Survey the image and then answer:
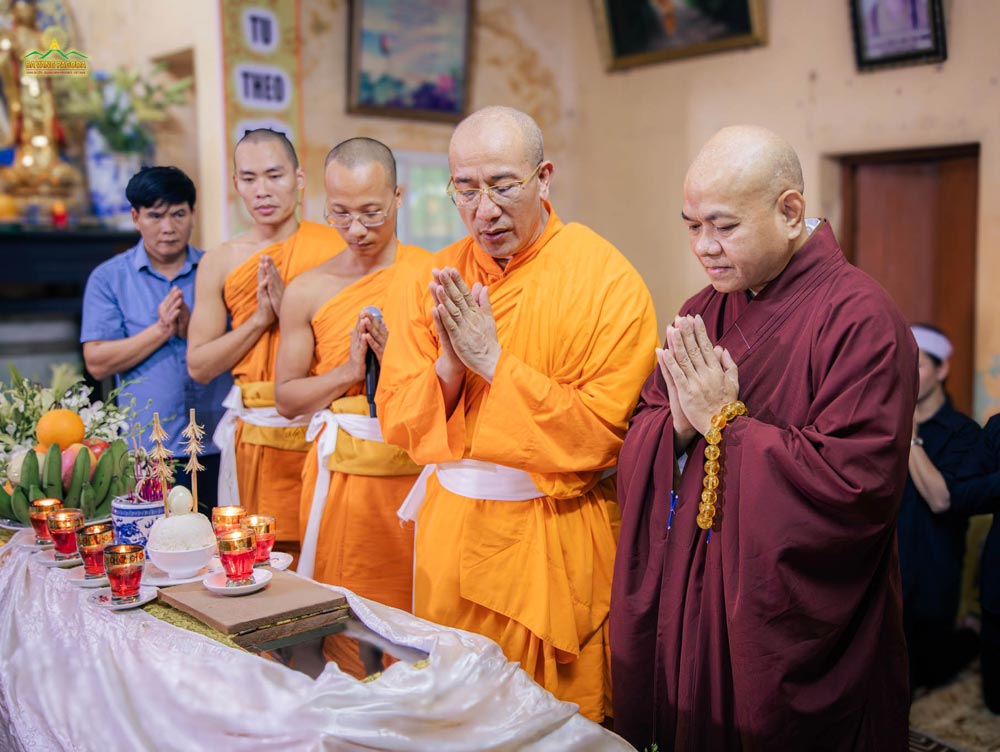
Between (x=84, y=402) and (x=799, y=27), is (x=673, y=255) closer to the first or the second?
(x=799, y=27)

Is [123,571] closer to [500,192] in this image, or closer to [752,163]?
[500,192]

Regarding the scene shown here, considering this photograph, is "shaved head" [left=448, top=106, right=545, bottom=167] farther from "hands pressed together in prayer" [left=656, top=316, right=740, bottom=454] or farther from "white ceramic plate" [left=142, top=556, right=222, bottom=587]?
"white ceramic plate" [left=142, top=556, right=222, bottom=587]

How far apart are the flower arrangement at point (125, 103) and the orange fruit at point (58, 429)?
3.35 meters

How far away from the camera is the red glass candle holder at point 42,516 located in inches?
92.8

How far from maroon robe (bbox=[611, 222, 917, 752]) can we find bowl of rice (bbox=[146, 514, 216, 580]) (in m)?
0.96

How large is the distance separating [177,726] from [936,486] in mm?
2978

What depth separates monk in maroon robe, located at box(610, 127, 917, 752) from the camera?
1.97 metres

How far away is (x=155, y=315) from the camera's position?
11.4 feet

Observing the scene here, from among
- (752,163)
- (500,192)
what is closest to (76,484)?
(500,192)

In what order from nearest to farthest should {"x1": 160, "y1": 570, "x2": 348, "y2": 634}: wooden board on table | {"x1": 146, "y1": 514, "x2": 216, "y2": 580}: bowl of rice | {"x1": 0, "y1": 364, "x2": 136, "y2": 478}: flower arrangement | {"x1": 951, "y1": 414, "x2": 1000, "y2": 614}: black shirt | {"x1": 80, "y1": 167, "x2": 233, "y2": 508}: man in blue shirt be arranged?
{"x1": 160, "y1": 570, "x2": 348, "y2": 634}: wooden board on table, {"x1": 146, "y1": 514, "x2": 216, "y2": 580}: bowl of rice, {"x1": 0, "y1": 364, "x2": 136, "y2": 478}: flower arrangement, {"x1": 80, "y1": 167, "x2": 233, "y2": 508}: man in blue shirt, {"x1": 951, "y1": 414, "x2": 1000, "y2": 614}: black shirt

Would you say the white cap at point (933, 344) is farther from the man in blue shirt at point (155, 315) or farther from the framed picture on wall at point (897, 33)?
the man in blue shirt at point (155, 315)

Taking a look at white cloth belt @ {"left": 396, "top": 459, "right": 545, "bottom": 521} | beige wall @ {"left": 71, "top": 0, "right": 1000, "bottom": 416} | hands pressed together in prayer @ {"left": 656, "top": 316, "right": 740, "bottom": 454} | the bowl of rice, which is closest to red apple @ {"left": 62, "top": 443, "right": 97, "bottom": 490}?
the bowl of rice

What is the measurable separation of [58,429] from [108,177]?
3.75 m

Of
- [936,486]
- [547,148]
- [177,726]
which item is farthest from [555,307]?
[547,148]
